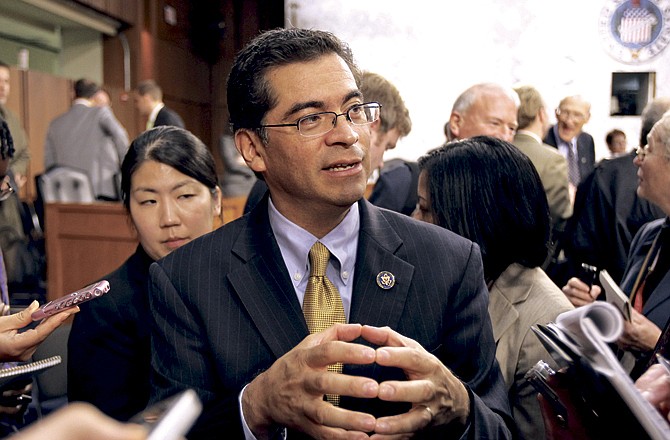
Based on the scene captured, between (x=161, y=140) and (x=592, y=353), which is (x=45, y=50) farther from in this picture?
(x=592, y=353)

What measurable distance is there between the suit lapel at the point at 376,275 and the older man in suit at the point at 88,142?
516cm

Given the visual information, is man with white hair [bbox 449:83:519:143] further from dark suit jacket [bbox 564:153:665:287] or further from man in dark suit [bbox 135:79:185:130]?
man in dark suit [bbox 135:79:185:130]

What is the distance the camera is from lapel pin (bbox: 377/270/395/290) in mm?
1325

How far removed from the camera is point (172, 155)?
197 cm

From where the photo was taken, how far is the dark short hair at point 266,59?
1.40 meters

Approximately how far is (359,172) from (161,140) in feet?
2.88

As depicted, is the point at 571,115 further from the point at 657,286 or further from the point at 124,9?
the point at 124,9

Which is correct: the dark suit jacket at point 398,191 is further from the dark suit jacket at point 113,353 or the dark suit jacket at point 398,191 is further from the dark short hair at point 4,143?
the dark short hair at point 4,143

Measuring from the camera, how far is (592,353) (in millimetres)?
765

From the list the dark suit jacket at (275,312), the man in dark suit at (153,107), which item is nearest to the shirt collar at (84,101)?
the man in dark suit at (153,107)

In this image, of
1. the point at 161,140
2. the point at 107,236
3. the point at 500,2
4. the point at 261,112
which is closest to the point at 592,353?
the point at 261,112

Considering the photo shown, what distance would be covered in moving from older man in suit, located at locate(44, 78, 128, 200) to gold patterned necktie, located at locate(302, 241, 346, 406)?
515 centimetres

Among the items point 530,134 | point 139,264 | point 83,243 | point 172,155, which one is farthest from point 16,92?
point 139,264

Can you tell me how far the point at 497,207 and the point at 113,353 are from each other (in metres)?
1.06
